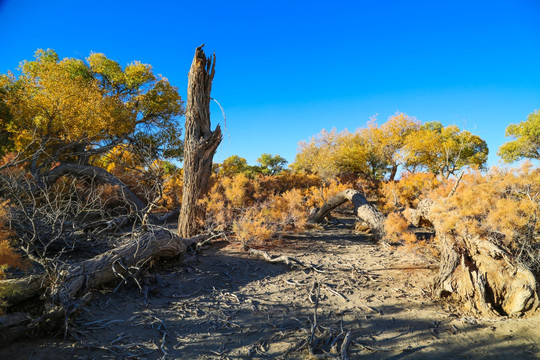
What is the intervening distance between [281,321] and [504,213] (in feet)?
11.2

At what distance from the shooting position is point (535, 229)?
4027mm

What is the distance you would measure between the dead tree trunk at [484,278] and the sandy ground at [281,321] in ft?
0.72

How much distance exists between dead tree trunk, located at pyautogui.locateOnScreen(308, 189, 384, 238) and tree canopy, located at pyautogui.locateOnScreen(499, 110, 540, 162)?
20.8 m

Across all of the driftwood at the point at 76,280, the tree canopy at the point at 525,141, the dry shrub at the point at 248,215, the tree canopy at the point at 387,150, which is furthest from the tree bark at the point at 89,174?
the tree canopy at the point at 525,141

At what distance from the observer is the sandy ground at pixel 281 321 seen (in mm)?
2867

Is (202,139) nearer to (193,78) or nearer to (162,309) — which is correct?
(193,78)

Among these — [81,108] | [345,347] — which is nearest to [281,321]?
[345,347]

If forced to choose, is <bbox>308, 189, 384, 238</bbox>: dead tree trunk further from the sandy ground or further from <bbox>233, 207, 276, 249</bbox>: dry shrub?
<bbox>233, 207, 276, 249</bbox>: dry shrub

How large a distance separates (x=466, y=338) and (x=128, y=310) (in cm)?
402

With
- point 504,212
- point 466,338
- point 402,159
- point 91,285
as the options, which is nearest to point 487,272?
point 504,212

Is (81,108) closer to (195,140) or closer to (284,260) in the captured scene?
(195,140)

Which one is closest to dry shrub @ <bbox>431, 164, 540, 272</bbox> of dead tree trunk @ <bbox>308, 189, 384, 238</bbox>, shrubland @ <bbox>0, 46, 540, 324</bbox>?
shrubland @ <bbox>0, 46, 540, 324</bbox>

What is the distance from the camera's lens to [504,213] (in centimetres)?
397

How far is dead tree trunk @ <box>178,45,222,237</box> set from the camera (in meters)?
6.45
